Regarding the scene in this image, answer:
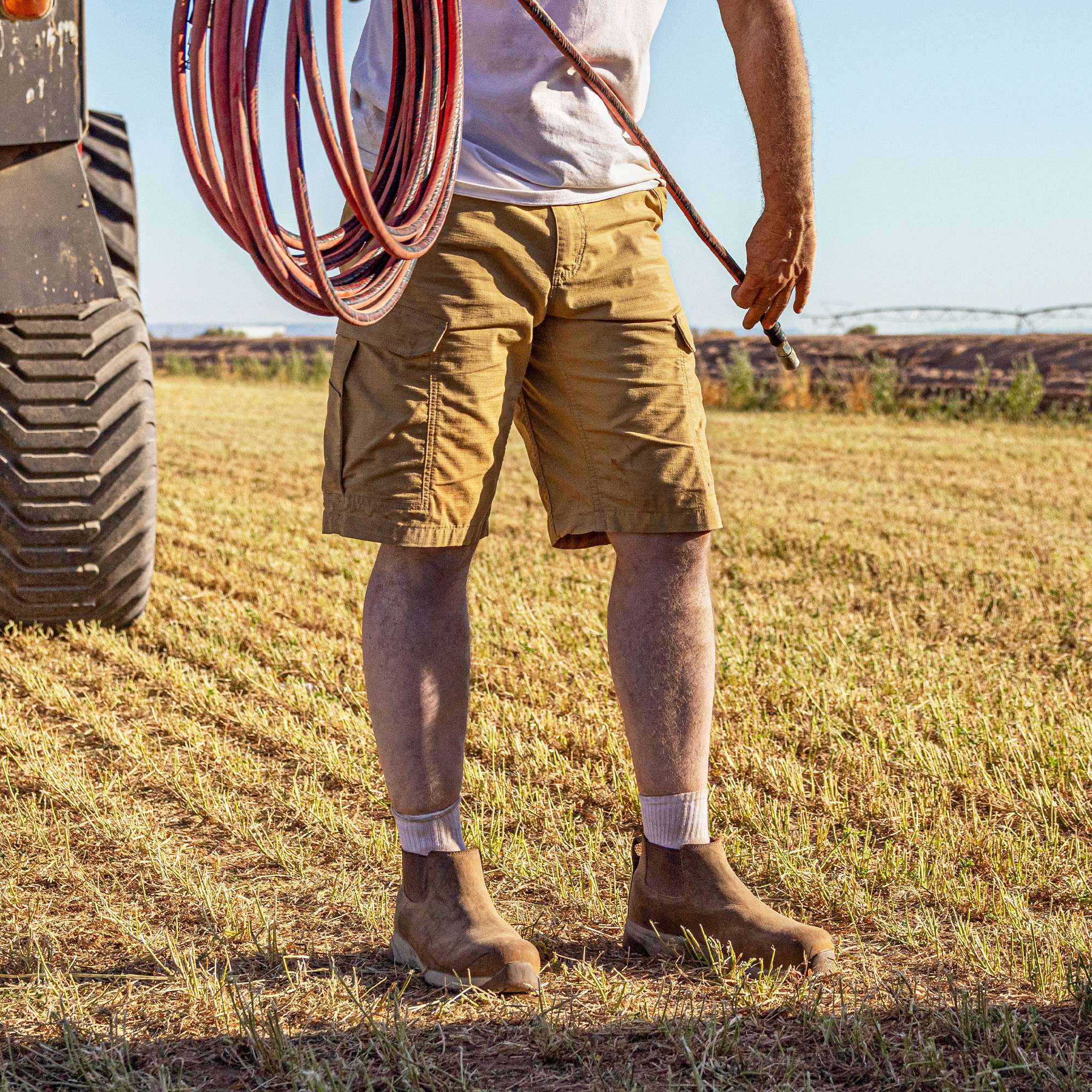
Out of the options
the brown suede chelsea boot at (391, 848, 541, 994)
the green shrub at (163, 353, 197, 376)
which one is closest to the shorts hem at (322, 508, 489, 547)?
the brown suede chelsea boot at (391, 848, 541, 994)

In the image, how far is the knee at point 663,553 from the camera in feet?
7.00

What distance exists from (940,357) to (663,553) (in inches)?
452

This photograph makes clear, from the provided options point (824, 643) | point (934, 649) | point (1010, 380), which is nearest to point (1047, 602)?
point (934, 649)

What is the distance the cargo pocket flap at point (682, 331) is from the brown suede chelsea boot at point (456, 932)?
956 millimetres

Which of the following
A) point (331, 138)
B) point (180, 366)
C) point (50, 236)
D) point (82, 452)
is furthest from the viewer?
point (180, 366)

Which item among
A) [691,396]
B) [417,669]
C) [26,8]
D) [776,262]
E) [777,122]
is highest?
[26,8]

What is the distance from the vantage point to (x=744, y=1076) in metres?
1.74

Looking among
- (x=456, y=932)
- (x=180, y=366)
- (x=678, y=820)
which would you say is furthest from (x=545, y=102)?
(x=180, y=366)

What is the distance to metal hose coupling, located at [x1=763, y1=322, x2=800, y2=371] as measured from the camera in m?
2.50

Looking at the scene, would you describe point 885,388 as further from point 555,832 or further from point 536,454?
point 536,454

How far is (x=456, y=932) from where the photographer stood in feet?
6.66

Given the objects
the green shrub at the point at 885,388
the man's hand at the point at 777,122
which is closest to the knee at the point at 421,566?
the man's hand at the point at 777,122

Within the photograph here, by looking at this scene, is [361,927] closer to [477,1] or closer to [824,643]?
[477,1]

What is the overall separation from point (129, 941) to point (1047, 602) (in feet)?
11.5
